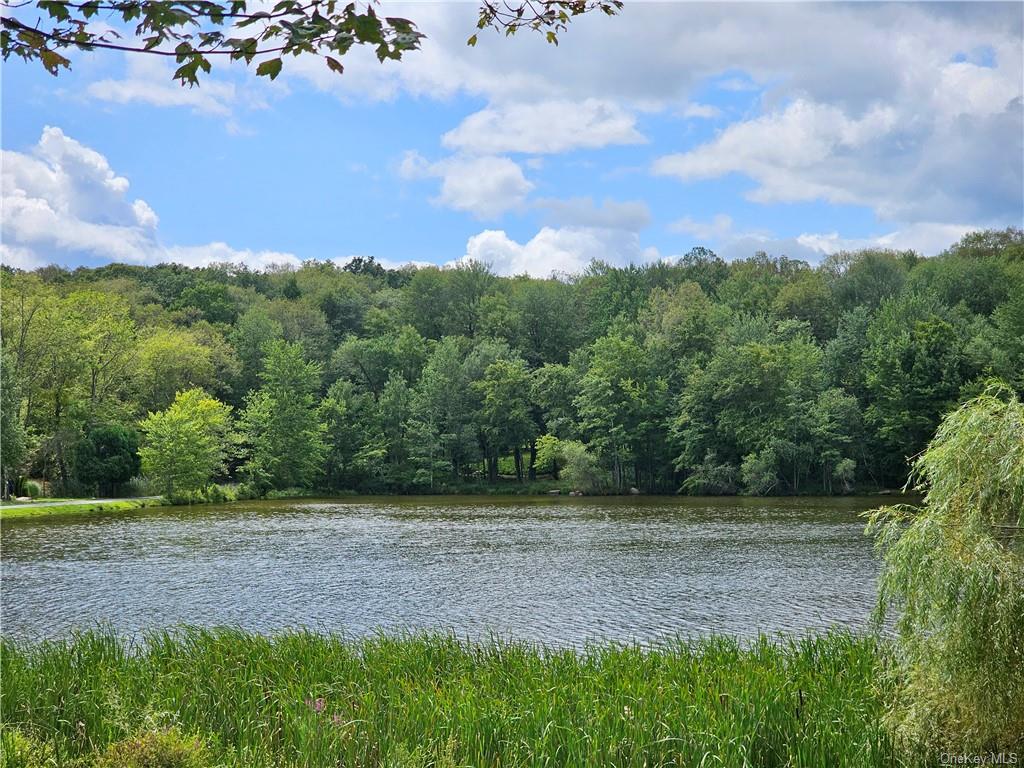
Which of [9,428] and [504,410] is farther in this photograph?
[504,410]

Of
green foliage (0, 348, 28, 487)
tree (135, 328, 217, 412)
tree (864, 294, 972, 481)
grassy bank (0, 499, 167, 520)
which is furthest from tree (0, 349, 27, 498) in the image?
tree (864, 294, 972, 481)

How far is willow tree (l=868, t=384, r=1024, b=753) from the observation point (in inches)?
217

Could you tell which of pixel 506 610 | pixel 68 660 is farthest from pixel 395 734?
pixel 506 610

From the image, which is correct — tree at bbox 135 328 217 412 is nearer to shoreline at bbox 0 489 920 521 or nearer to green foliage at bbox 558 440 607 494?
shoreline at bbox 0 489 920 521

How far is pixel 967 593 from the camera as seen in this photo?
217 inches

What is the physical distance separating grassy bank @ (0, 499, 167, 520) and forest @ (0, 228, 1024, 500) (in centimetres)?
359

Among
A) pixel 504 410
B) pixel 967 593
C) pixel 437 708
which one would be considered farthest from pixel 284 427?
pixel 967 593

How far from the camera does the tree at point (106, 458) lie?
4784 cm

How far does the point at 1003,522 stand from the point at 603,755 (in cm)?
329

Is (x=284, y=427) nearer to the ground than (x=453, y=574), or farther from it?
farther from it

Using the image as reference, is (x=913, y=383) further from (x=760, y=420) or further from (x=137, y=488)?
(x=137, y=488)

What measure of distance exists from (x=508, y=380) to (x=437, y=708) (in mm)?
59571

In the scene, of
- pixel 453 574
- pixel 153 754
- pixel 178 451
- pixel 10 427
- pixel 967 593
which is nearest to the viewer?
pixel 153 754

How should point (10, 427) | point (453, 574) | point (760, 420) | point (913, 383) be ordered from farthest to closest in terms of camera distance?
point (760, 420), point (913, 383), point (10, 427), point (453, 574)
